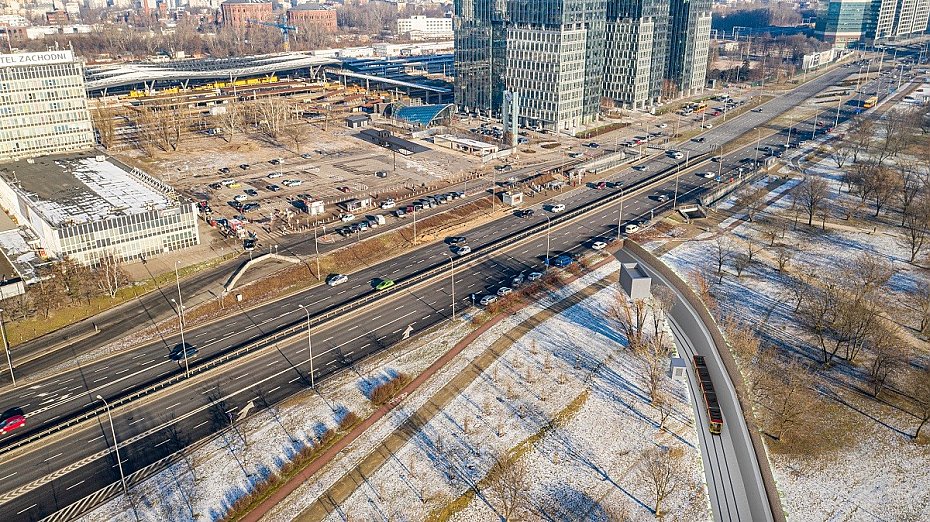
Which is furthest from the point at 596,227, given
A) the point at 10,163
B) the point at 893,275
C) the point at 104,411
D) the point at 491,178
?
the point at 10,163

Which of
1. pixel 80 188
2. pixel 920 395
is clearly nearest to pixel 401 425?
pixel 920 395

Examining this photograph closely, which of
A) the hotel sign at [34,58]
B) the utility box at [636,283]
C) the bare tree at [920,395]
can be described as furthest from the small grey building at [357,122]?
the bare tree at [920,395]

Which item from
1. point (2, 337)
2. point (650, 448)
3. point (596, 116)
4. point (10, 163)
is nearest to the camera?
point (650, 448)

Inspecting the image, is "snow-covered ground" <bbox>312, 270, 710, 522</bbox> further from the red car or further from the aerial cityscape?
the red car

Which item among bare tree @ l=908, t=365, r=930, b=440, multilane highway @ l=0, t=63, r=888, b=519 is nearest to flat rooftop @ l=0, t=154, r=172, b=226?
multilane highway @ l=0, t=63, r=888, b=519

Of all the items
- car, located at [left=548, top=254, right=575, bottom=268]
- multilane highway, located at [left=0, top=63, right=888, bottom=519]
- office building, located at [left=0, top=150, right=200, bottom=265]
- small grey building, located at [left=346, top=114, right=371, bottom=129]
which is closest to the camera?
multilane highway, located at [left=0, top=63, right=888, bottom=519]

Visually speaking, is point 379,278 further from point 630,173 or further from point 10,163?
point 10,163

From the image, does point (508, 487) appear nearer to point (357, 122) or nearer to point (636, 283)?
point (636, 283)
